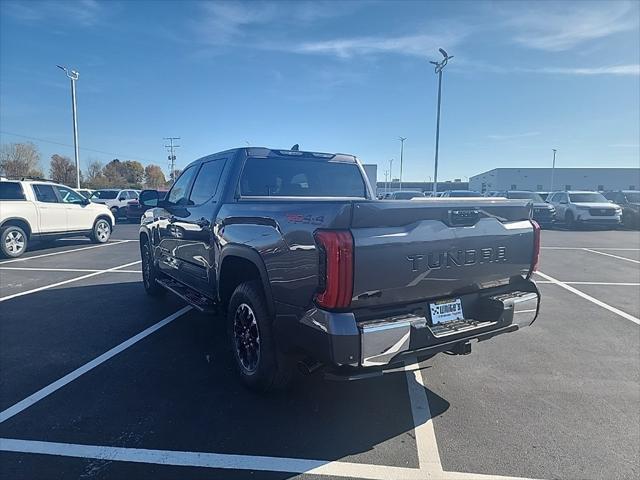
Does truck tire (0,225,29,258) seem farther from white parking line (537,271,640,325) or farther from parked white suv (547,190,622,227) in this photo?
parked white suv (547,190,622,227)

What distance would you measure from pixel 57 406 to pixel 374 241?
2.91 meters

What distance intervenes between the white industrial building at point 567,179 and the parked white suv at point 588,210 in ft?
196

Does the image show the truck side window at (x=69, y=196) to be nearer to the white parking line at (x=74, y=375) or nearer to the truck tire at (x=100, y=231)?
the truck tire at (x=100, y=231)

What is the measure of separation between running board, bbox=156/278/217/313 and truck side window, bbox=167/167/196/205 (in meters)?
1.07

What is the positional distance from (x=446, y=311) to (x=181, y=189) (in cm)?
406

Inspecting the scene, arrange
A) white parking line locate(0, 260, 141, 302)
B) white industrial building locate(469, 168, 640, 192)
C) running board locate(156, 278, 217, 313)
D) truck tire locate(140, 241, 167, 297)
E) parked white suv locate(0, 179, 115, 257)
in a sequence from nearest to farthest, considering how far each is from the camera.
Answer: running board locate(156, 278, 217, 313) < truck tire locate(140, 241, 167, 297) < white parking line locate(0, 260, 141, 302) < parked white suv locate(0, 179, 115, 257) < white industrial building locate(469, 168, 640, 192)

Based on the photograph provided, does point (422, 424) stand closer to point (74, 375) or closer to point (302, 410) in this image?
point (302, 410)

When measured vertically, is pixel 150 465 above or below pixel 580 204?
below

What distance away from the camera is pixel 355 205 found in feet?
8.36

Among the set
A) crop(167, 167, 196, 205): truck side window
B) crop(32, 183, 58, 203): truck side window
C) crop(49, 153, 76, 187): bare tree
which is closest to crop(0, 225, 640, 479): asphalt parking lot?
crop(167, 167, 196, 205): truck side window

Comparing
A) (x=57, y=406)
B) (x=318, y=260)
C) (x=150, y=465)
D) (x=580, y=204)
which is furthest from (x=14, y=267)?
(x=580, y=204)

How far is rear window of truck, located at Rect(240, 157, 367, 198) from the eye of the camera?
4293mm

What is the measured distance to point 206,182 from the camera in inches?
190

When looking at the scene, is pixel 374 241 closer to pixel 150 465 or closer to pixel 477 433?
pixel 477 433
